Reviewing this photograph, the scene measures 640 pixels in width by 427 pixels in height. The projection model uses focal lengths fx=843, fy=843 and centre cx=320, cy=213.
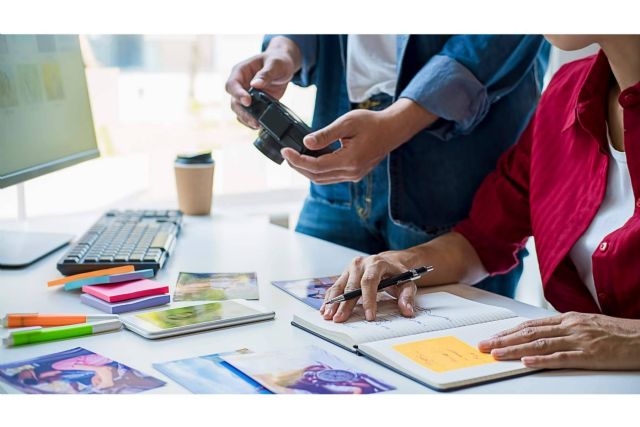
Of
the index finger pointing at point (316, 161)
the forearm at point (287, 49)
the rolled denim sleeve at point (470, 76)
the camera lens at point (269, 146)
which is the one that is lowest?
the index finger pointing at point (316, 161)

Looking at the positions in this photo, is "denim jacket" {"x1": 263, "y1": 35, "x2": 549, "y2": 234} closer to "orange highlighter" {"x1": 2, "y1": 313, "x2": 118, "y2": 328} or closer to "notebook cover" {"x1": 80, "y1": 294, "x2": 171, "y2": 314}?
"notebook cover" {"x1": 80, "y1": 294, "x2": 171, "y2": 314}

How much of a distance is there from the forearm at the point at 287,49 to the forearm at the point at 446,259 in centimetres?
52

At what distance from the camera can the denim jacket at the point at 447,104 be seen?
151 centimetres

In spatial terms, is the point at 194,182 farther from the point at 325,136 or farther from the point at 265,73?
the point at 325,136

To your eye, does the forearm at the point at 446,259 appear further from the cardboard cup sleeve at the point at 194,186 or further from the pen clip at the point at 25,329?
the cardboard cup sleeve at the point at 194,186

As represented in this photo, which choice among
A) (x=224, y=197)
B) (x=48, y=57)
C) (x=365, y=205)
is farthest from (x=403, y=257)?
(x=224, y=197)

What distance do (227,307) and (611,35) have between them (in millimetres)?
643

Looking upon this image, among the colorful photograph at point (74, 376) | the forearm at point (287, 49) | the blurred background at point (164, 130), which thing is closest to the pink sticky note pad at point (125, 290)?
the colorful photograph at point (74, 376)

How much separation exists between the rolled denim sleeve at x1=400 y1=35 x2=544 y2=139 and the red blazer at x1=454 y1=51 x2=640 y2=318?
115mm

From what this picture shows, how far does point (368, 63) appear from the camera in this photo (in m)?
1.64

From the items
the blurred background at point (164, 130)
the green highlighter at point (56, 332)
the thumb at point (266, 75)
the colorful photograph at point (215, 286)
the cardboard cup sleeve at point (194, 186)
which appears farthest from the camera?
the blurred background at point (164, 130)

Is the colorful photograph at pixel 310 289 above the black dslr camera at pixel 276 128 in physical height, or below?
below

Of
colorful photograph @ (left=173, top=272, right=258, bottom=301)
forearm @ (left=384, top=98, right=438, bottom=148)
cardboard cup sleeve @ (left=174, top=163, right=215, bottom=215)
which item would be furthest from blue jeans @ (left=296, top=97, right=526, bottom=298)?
colorful photograph @ (left=173, top=272, right=258, bottom=301)

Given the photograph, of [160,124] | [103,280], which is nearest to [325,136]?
[103,280]
